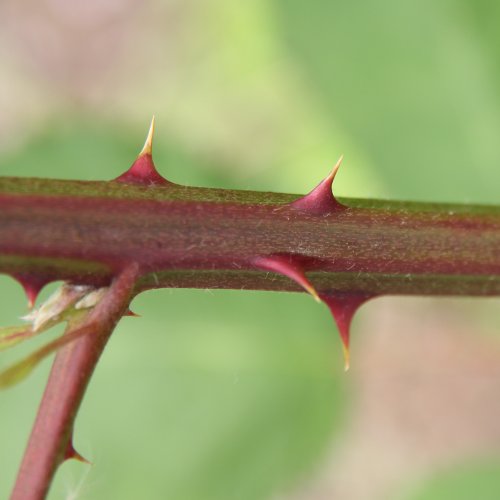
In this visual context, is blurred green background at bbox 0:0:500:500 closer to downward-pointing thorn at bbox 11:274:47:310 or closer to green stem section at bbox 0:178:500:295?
green stem section at bbox 0:178:500:295

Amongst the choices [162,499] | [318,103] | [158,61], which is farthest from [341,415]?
[158,61]

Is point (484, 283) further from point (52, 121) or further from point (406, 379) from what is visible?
point (406, 379)

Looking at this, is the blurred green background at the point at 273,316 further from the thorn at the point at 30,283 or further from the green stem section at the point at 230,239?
the thorn at the point at 30,283

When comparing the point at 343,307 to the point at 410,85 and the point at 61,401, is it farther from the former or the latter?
the point at 410,85

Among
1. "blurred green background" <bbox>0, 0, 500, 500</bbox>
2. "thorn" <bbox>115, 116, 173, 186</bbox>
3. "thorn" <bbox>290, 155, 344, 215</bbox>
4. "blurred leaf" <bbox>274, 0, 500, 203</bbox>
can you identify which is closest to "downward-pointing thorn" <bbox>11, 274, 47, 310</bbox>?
"thorn" <bbox>115, 116, 173, 186</bbox>

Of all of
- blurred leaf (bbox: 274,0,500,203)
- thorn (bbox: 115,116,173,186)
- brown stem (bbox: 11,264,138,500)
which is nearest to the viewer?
brown stem (bbox: 11,264,138,500)

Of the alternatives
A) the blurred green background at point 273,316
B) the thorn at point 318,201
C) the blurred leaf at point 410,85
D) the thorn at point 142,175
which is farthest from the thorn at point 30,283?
the blurred leaf at point 410,85

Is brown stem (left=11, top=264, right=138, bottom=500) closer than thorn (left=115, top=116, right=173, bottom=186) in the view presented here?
Yes
